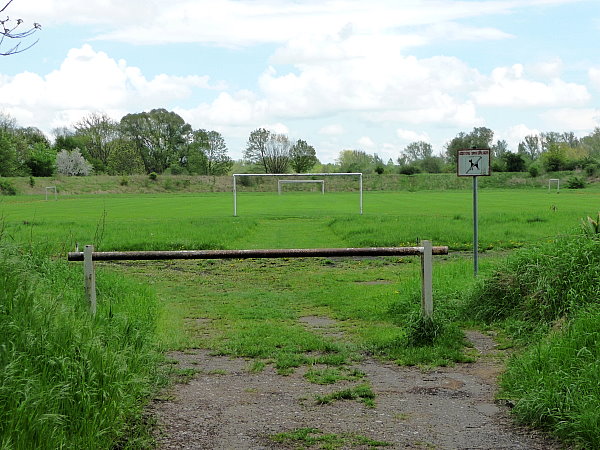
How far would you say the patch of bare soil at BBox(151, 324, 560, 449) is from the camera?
5133mm

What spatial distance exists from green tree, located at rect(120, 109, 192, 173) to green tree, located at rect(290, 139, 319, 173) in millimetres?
17053

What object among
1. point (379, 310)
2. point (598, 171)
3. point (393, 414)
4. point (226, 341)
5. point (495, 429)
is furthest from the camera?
point (598, 171)

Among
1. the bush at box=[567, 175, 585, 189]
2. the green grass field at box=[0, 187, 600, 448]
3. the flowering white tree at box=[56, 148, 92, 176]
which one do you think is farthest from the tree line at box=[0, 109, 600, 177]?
the green grass field at box=[0, 187, 600, 448]

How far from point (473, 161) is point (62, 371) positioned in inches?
374

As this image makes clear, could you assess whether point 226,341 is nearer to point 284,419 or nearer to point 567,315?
point 284,419

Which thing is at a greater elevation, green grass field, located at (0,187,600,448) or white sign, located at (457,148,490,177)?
white sign, located at (457,148,490,177)

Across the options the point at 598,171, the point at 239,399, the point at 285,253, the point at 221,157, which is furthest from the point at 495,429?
the point at 221,157

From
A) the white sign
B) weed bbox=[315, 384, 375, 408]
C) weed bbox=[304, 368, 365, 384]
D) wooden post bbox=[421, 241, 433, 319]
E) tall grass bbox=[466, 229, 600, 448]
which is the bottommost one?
weed bbox=[304, 368, 365, 384]

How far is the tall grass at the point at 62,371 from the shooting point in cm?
442

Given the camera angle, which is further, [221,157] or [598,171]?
[221,157]

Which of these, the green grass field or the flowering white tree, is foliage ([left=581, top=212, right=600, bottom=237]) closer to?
the green grass field

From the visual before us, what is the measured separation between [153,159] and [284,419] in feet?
340

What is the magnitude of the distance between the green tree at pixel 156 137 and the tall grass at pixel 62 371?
101377mm

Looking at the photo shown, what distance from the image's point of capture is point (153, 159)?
106688 millimetres
